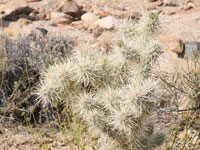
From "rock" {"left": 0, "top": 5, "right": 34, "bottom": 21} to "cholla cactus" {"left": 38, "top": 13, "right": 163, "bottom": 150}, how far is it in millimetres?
5441

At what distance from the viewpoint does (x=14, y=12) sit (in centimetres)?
810

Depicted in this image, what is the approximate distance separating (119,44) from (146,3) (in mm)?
6955

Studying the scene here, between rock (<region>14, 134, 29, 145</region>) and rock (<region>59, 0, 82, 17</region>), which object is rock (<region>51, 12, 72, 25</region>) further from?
rock (<region>14, 134, 29, 145</region>)

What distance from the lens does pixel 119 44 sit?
282 centimetres

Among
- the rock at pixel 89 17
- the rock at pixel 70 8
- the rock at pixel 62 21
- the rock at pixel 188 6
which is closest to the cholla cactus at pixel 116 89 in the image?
the rock at pixel 62 21

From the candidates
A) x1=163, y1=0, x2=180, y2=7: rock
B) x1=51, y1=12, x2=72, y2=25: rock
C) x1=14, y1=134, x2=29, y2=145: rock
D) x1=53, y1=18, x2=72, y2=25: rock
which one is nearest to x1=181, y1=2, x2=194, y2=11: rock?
x1=163, y1=0, x2=180, y2=7: rock

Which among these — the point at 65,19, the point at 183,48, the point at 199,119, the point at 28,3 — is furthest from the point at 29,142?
the point at 28,3

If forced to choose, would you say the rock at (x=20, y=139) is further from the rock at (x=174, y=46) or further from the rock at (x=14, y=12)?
the rock at (x=14, y=12)

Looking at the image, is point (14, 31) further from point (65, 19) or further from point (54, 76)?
point (54, 76)

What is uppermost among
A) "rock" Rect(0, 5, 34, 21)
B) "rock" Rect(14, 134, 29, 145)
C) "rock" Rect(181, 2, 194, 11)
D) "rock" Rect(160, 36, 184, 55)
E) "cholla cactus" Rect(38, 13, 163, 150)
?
"cholla cactus" Rect(38, 13, 163, 150)

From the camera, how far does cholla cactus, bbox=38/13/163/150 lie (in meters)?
2.45

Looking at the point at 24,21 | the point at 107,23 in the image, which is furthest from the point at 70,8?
the point at 107,23

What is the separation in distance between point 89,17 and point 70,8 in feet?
2.03

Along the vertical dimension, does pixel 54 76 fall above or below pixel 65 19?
above
